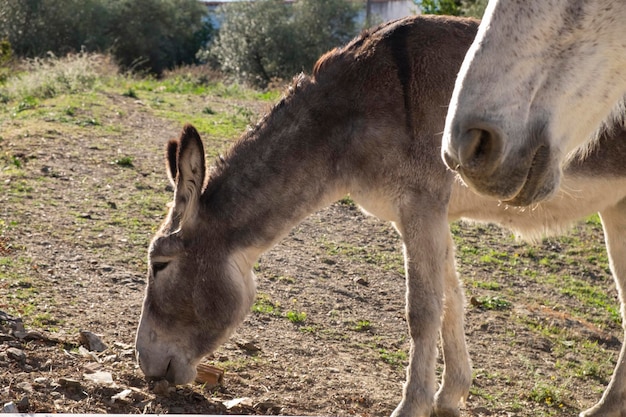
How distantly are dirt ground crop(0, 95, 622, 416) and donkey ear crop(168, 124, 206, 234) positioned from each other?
93 cm

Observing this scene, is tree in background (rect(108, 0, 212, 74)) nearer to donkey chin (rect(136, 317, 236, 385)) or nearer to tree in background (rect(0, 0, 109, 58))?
tree in background (rect(0, 0, 109, 58))

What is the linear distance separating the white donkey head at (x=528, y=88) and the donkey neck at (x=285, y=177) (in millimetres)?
2392

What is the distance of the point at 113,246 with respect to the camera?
694 centimetres

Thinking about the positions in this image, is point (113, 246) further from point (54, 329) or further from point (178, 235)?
point (178, 235)

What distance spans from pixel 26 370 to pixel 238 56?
30.2 m

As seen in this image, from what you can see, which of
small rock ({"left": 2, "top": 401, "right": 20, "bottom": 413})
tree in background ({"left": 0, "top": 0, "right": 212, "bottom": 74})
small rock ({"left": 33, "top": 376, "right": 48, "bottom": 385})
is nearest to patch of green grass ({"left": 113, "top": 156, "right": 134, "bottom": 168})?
small rock ({"left": 33, "top": 376, "right": 48, "bottom": 385})

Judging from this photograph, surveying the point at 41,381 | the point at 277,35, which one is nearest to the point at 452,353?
the point at 41,381

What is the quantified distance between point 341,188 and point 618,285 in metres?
2.10

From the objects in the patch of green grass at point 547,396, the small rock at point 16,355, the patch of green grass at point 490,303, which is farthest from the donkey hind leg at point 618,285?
the small rock at point 16,355

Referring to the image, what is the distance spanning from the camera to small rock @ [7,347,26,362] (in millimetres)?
4414

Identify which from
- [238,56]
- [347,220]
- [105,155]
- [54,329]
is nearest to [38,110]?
[105,155]

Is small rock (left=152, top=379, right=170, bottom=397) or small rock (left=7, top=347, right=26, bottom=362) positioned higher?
small rock (left=7, top=347, right=26, bottom=362)

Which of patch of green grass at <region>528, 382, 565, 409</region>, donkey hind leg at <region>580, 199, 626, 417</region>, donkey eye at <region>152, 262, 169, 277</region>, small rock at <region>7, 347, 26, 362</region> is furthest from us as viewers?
patch of green grass at <region>528, 382, 565, 409</region>

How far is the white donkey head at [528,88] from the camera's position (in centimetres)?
218
